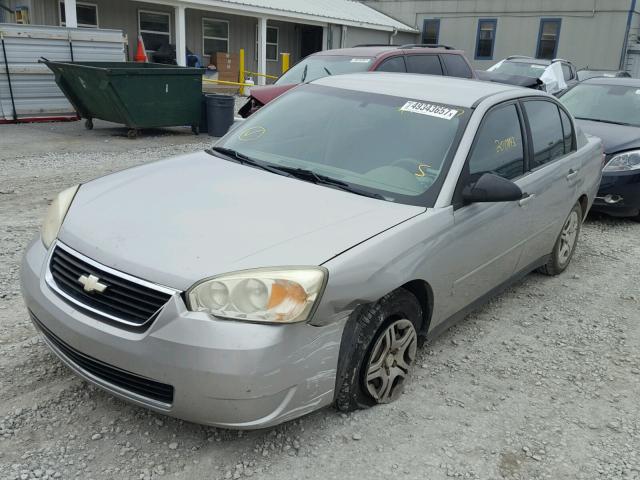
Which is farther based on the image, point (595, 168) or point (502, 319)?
point (595, 168)

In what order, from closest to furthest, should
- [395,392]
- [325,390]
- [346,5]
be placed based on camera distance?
[325,390] < [395,392] < [346,5]

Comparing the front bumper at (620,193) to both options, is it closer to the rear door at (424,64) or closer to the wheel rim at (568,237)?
the wheel rim at (568,237)

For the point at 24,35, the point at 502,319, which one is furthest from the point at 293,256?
the point at 24,35

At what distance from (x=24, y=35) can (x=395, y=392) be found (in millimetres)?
10880

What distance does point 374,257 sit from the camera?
8.80 ft

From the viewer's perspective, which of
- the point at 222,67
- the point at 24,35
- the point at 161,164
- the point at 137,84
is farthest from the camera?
the point at 222,67

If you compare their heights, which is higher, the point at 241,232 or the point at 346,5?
the point at 346,5

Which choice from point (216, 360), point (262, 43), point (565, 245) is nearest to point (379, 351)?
point (216, 360)

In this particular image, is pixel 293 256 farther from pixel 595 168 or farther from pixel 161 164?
pixel 595 168

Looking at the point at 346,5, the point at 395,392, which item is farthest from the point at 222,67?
the point at 395,392

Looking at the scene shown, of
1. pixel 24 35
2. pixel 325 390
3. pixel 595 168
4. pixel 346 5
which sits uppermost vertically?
pixel 346 5

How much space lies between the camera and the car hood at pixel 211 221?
2.49 metres

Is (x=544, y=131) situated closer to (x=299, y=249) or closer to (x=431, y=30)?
(x=299, y=249)

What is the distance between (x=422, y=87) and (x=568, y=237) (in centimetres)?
214
